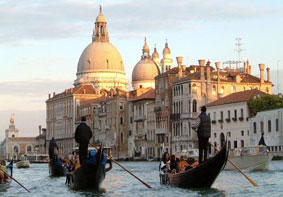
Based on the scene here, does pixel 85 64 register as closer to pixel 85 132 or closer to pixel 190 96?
pixel 190 96

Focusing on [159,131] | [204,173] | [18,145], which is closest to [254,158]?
[204,173]

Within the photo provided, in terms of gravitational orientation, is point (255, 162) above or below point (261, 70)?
below

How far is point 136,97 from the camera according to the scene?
318ft

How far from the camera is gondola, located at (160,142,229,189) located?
21.5 metres

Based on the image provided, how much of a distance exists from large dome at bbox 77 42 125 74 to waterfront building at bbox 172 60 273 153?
4923 centimetres

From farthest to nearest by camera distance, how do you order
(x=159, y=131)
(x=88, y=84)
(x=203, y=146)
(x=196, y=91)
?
(x=88, y=84) < (x=159, y=131) < (x=196, y=91) < (x=203, y=146)

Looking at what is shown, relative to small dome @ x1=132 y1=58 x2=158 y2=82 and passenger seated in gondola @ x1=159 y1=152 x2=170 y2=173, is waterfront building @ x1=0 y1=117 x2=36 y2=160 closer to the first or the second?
small dome @ x1=132 y1=58 x2=158 y2=82

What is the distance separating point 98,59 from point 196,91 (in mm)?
54203

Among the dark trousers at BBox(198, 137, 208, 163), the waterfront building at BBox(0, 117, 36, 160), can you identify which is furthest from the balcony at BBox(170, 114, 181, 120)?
the waterfront building at BBox(0, 117, 36, 160)

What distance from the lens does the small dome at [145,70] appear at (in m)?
124

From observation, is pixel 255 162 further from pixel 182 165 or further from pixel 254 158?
pixel 182 165

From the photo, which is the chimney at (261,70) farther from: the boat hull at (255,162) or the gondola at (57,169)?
the gondola at (57,169)

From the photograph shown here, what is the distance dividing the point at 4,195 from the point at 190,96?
52.4 metres

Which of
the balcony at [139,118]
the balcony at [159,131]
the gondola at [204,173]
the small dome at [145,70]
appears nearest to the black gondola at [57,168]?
the gondola at [204,173]
